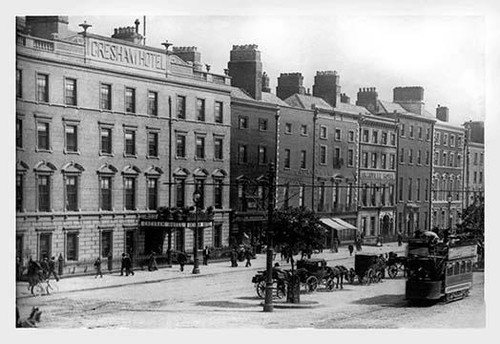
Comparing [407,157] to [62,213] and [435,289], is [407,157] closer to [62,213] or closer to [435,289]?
[435,289]

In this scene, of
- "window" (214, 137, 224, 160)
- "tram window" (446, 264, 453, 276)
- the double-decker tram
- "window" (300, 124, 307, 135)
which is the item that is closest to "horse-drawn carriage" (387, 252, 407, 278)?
the double-decker tram

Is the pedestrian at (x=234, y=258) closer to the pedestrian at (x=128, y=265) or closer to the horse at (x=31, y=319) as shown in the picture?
the pedestrian at (x=128, y=265)

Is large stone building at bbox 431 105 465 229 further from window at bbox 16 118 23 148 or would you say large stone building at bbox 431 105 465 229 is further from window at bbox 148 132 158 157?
window at bbox 16 118 23 148

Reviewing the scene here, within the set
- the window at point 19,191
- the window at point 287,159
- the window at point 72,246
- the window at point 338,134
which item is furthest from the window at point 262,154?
the window at point 19,191

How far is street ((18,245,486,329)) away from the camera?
15555 mm

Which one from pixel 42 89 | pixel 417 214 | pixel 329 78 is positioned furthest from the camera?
pixel 417 214

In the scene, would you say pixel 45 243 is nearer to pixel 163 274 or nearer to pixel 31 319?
pixel 31 319

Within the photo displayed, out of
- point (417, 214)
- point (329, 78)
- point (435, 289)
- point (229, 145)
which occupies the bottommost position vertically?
point (435, 289)

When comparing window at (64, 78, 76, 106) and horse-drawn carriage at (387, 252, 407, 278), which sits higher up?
window at (64, 78, 76, 106)

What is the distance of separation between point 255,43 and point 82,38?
2.87 metres

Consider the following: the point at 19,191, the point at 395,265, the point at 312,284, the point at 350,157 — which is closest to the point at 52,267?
the point at 19,191

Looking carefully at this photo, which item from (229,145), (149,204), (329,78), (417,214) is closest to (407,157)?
(417,214)

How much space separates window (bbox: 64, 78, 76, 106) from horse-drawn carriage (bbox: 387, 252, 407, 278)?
6.21 meters

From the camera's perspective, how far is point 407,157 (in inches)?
695
